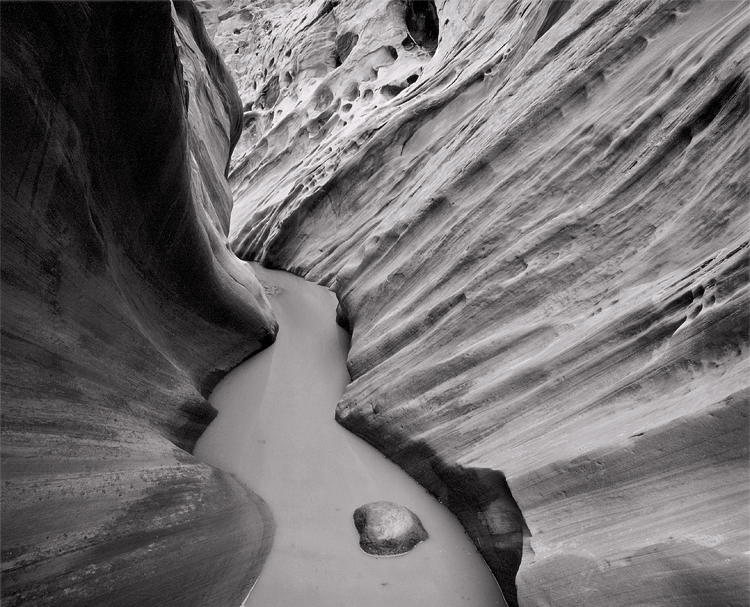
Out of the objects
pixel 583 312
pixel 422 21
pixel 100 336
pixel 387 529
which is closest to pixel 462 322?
pixel 583 312

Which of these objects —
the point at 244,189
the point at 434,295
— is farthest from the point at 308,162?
the point at 434,295

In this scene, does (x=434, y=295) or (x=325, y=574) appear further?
(x=434, y=295)

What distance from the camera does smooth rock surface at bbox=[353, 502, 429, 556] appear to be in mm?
2412

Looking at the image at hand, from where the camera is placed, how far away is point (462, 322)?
2916 mm

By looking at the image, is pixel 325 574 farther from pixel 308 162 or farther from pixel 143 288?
pixel 308 162

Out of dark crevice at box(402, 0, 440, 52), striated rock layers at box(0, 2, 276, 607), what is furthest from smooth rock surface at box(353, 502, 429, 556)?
dark crevice at box(402, 0, 440, 52)

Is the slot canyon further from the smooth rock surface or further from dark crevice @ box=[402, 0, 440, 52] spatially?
dark crevice @ box=[402, 0, 440, 52]

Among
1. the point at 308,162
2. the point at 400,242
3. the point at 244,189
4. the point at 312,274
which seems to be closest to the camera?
the point at 400,242

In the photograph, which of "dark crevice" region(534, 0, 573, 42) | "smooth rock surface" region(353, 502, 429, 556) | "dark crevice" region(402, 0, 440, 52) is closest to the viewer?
"smooth rock surface" region(353, 502, 429, 556)

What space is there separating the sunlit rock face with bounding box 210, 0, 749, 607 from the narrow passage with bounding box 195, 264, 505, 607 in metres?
0.15

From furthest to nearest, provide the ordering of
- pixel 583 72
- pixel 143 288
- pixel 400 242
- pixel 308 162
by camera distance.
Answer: pixel 308 162
pixel 400 242
pixel 583 72
pixel 143 288

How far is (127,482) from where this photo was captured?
6.33ft

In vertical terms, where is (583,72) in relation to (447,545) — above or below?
above

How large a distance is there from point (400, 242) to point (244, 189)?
5486 mm
